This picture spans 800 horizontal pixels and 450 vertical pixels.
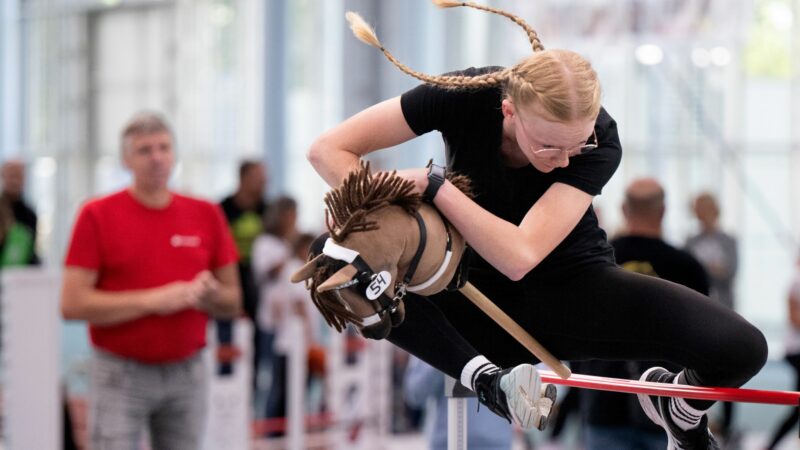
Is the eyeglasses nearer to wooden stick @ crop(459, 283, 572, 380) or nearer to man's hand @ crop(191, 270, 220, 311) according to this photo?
wooden stick @ crop(459, 283, 572, 380)

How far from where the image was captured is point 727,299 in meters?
6.54

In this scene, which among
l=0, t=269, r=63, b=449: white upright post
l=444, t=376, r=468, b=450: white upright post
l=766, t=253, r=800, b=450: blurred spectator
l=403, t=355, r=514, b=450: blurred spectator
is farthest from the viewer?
l=766, t=253, r=800, b=450: blurred spectator

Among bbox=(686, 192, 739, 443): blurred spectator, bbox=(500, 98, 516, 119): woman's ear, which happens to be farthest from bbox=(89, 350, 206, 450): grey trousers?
bbox=(686, 192, 739, 443): blurred spectator

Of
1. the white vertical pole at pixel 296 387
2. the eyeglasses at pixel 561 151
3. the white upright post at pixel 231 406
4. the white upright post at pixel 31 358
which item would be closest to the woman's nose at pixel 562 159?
the eyeglasses at pixel 561 151

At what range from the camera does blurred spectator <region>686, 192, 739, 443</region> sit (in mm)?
6590

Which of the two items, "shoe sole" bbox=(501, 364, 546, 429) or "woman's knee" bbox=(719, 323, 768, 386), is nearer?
"shoe sole" bbox=(501, 364, 546, 429)

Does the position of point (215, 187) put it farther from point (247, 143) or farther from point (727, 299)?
point (727, 299)

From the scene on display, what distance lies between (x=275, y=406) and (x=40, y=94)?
620cm

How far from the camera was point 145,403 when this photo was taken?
351cm

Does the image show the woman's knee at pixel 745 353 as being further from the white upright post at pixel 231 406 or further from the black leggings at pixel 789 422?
the black leggings at pixel 789 422

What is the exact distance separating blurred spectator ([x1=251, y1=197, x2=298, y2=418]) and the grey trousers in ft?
7.39

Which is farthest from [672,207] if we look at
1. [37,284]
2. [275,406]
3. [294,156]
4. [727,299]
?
[37,284]

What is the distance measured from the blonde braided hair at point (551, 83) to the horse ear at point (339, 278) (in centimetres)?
41

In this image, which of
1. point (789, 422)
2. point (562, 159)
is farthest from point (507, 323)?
point (789, 422)
